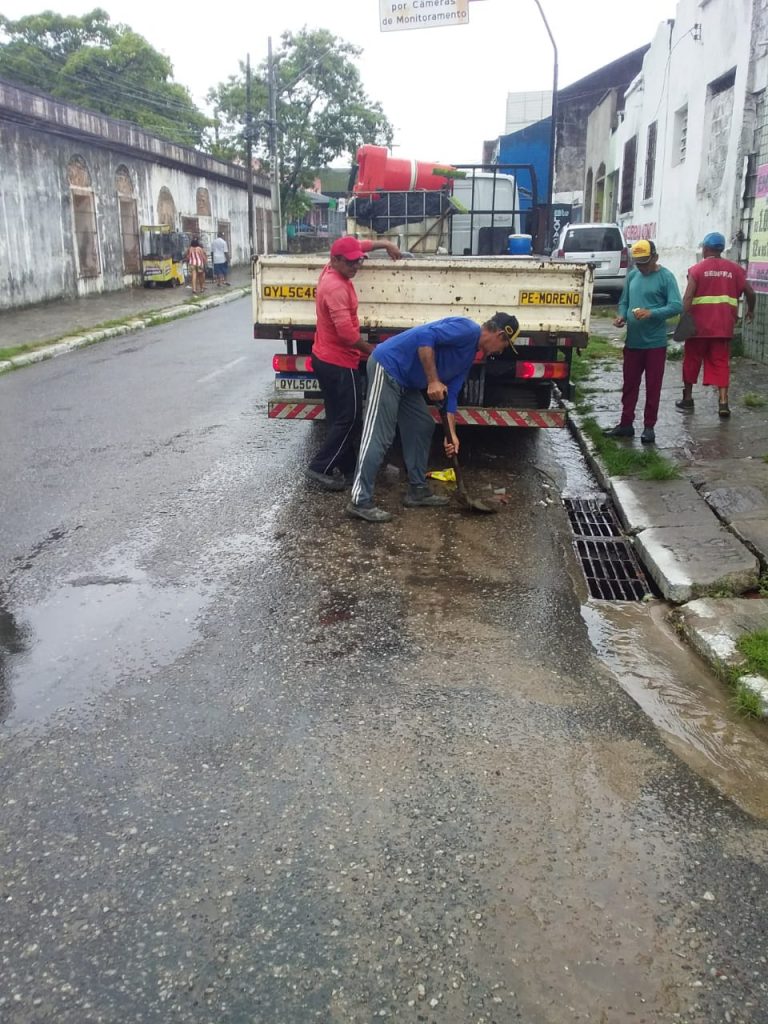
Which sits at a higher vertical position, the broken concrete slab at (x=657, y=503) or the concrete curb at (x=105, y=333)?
the concrete curb at (x=105, y=333)

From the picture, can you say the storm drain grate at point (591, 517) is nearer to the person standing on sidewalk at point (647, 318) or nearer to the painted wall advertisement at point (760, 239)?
the person standing on sidewalk at point (647, 318)

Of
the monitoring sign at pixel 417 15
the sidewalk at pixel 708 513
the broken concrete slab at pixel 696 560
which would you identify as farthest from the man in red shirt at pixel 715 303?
the monitoring sign at pixel 417 15

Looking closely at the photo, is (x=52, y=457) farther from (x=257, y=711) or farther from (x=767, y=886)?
(x=767, y=886)

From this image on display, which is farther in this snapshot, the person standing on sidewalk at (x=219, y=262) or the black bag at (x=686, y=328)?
the person standing on sidewalk at (x=219, y=262)

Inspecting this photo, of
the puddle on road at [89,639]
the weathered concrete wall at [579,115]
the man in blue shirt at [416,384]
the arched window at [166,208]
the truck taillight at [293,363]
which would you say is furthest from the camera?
the weathered concrete wall at [579,115]

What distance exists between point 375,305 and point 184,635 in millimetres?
3392

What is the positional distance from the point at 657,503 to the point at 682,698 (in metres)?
2.57

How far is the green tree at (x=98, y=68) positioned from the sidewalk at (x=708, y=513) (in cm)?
4278

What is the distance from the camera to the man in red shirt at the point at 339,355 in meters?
6.01

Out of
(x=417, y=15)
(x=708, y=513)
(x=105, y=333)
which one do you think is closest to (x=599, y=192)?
(x=417, y=15)

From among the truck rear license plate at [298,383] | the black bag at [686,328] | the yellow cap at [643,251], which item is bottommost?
the truck rear license plate at [298,383]

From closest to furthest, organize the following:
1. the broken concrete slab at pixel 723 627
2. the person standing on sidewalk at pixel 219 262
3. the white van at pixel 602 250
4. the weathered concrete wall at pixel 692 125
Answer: the broken concrete slab at pixel 723 627 → the weathered concrete wall at pixel 692 125 → the white van at pixel 602 250 → the person standing on sidewalk at pixel 219 262

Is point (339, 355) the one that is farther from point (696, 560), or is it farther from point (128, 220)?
point (128, 220)

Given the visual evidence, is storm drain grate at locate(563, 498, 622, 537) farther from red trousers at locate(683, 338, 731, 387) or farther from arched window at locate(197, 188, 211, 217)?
arched window at locate(197, 188, 211, 217)
